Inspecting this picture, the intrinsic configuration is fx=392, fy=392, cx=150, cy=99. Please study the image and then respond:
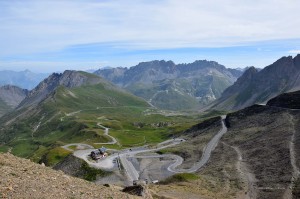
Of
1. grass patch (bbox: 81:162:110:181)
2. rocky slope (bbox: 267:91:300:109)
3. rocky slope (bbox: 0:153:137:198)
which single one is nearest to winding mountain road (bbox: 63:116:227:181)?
grass patch (bbox: 81:162:110:181)

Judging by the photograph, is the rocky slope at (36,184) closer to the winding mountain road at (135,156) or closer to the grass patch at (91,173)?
the winding mountain road at (135,156)

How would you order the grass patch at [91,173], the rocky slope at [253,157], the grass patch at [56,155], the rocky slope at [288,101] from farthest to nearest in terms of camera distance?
the grass patch at [56,155], the rocky slope at [288,101], the grass patch at [91,173], the rocky slope at [253,157]

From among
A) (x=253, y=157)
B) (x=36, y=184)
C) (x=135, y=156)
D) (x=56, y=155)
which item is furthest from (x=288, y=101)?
(x=36, y=184)

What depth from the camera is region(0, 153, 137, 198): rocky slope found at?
34312 millimetres

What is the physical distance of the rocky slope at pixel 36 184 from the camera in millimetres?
34312

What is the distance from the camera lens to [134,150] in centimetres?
17225

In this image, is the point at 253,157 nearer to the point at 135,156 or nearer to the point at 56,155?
the point at 135,156

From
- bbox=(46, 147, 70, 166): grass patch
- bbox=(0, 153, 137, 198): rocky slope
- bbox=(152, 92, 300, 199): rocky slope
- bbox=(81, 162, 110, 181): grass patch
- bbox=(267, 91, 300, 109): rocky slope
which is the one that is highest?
bbox=(267, 91, 300, 109): rocky slope

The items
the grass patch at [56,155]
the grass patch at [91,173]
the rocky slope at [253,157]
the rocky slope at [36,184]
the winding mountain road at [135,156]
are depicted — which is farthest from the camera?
the grass patch at [56,155]

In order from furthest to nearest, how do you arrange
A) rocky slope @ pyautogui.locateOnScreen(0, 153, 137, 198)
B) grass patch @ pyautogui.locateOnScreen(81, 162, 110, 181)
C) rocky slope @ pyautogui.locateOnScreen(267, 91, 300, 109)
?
1. rocky slope @ pyautogui.locateOnScreen(267, 91, 300, 109)
2. grass patch @ pyautogui.locateOnScreen(81, 162, 110, 181)
3. rocky slope @ pyautogui.locateOnScreen(0, 153, 137, 198)

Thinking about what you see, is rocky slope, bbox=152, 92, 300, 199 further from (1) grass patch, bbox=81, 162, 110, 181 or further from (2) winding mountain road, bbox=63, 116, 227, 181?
(1) grass patch, bbox=81, 162, 110, 181

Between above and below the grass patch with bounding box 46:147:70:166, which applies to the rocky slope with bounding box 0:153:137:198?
above

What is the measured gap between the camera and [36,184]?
37125 millimetres

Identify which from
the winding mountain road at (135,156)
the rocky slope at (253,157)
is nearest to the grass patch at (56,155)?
the winding mountain road at (135,156)
